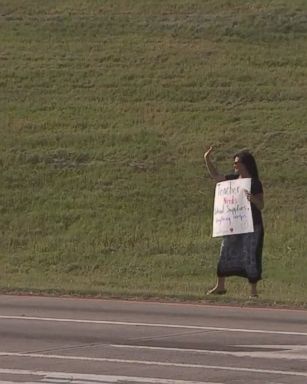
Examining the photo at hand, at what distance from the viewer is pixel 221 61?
3834 centimetres

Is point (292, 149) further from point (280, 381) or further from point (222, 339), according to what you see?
point (280, 381)

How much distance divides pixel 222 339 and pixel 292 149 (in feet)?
60.2

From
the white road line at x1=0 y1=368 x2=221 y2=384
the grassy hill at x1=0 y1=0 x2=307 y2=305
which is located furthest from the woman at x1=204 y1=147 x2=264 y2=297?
the white road line at x1=0 y1=368 x2=221 y2=384

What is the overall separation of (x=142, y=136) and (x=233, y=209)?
15484 mm

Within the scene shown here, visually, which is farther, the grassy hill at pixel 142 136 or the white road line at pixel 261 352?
the grassy hill at pixel 142 136

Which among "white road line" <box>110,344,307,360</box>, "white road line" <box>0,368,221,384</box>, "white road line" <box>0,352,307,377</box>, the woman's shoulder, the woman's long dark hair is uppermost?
the woman's long dark hair

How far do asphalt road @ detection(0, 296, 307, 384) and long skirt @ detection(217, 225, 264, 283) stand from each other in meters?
0.89

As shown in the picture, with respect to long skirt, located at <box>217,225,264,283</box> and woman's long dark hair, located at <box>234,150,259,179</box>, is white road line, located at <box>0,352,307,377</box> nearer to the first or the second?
long skirt, located at <box>217,225,264,283</box>

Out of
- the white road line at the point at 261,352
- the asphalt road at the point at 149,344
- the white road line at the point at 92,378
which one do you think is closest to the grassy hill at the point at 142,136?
the asphalt road at the point at 149,344

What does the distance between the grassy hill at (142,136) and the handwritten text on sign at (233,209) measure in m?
0.98


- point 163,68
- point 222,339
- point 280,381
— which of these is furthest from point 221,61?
point 280,381

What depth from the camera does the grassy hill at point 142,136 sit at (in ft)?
75.3

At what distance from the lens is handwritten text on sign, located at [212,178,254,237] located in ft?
53.4

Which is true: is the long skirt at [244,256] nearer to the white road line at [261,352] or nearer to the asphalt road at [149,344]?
the asphalt road at [149,344]
